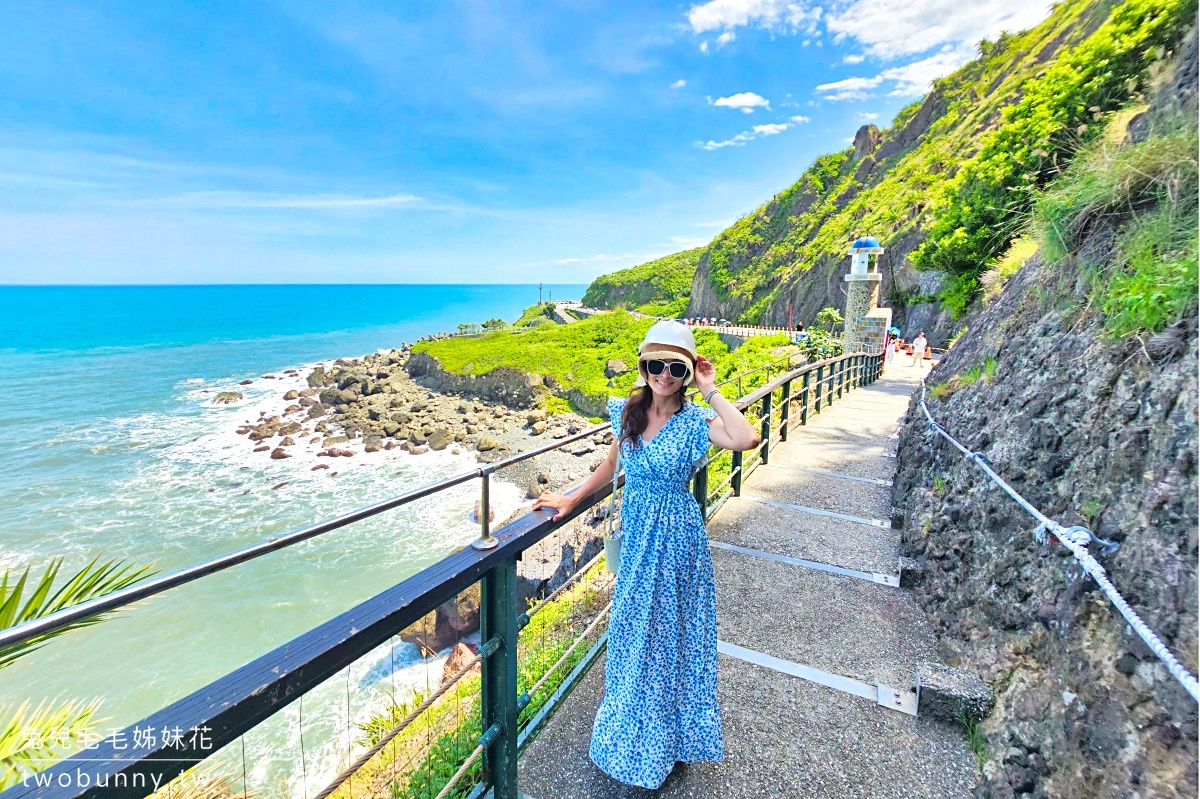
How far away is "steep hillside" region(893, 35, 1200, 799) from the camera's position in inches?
62.9

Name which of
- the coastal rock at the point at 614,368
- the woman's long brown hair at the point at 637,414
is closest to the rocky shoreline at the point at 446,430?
the coastal rock at the point at 614,368

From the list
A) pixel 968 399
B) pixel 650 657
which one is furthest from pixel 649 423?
pixel 968 399

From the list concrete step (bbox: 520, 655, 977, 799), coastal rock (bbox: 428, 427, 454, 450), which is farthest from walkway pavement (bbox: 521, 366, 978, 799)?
coastal rock (bbox: 428, 427, 454, 450)

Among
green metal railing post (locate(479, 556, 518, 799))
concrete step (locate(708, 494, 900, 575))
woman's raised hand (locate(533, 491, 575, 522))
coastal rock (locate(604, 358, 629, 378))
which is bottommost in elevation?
coastal rock (locate(604, 358, 629, 378))

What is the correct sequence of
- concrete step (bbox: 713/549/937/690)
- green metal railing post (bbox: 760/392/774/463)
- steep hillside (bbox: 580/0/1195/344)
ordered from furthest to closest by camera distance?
steep hillside (bbox: 580/0/1195/344), green metal railing post (bbox: 760/392/774/463), concrete step (bbox: 713/549/937/690)

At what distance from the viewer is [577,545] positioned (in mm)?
9812

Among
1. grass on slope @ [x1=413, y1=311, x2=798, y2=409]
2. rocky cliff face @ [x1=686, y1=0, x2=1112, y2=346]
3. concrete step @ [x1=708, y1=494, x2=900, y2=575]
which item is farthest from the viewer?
grass on slope @ [x1=413, y1=311, x2=798, y2=409]

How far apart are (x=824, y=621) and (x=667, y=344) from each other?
2.49 meters

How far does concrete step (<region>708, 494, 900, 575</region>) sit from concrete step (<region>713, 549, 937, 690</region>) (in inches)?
11.2

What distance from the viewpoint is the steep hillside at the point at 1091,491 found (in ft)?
5.24

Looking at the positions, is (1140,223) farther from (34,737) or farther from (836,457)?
(34,737)

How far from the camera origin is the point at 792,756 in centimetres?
239

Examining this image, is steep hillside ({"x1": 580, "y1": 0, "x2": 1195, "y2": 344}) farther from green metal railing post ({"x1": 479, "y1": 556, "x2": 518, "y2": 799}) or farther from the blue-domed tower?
green metal railing post ({"x1": 479, "y1": 556, "x2": 518, "y2": 799})

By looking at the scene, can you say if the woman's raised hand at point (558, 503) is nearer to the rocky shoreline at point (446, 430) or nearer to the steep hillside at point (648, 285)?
the rocky shoreline at point (446, 430)
